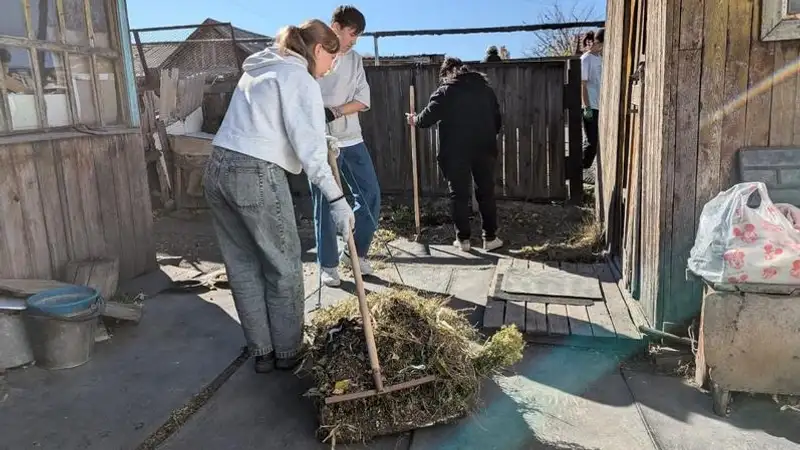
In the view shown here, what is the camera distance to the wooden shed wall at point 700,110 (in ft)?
9.65

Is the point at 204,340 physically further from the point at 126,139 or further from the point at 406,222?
the point at 406,222

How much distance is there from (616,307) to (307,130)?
2159mm

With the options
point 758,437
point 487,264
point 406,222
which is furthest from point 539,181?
point 758,437

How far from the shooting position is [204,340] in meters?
3.63

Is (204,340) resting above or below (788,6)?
below

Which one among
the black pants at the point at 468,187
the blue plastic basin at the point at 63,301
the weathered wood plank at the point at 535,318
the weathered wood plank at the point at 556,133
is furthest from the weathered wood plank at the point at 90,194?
the weathered wood plank at the point at 556,133

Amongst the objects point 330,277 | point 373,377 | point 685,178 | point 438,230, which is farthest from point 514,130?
point 373,377

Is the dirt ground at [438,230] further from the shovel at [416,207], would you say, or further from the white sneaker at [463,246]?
the white sneaker at [463,246]

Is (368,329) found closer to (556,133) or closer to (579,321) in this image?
(579,321)

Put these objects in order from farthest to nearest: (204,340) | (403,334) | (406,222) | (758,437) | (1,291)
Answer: (406,222), (204,340), (1,291), (403,334), (758,437)

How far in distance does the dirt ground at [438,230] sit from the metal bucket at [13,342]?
1992mm

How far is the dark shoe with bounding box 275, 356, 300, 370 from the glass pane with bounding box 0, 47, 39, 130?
229cm

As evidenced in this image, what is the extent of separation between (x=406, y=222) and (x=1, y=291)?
3.85 meters

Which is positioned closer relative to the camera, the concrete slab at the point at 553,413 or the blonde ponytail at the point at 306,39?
the concrete slab at the point at 553,413
